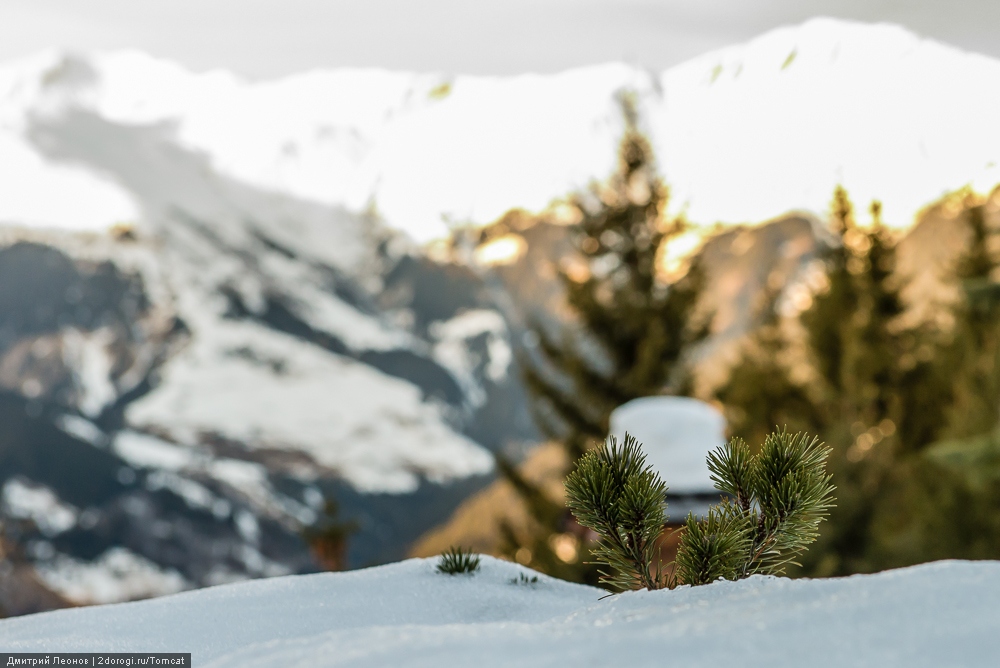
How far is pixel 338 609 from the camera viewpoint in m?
2.19

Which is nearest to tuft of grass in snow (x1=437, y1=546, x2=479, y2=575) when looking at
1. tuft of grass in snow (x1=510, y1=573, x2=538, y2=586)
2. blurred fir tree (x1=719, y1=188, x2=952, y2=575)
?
tuft of grass in snow (x1=510, y1=573, x2=538, y2=586)

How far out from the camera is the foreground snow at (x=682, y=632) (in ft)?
4.05

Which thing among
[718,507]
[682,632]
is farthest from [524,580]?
[682,632]

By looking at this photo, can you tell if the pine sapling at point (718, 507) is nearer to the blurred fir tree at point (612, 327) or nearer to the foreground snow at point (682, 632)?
the foreground snow at point (682, 632)

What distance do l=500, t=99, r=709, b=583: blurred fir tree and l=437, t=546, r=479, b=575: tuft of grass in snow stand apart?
1153 cm

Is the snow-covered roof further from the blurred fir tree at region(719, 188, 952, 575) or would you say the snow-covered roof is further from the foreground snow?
the blurred fir tree at region(719, 188, 952, 575)

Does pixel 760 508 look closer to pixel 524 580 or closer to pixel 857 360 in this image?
pixel 524 580

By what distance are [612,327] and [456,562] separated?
1311 centimetres

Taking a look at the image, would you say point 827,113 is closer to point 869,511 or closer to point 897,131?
point 897,131

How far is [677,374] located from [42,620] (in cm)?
1344

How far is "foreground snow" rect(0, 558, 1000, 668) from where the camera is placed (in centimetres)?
123

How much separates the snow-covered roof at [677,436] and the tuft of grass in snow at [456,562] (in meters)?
3.17

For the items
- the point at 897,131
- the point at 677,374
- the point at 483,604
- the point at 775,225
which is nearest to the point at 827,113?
the point at 897,131

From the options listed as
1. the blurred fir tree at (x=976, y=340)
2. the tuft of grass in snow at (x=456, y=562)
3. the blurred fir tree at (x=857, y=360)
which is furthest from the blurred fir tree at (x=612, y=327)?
the tuft of grass in snow at (x=456, y=562)
